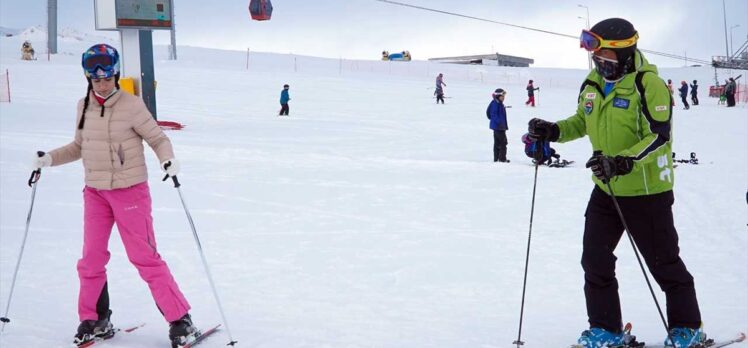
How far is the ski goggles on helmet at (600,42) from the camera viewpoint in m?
3.66

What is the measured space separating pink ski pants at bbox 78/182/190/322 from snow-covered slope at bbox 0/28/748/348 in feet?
1.09

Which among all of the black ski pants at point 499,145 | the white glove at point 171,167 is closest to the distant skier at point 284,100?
the black ski pants at point 499,145

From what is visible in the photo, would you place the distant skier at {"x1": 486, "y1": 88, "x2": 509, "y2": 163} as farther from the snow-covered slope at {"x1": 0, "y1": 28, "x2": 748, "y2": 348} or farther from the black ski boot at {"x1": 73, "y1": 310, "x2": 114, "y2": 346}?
the black ski boot at {"x1": 73, "y1": 310, "x2": 114, "y2": 346}

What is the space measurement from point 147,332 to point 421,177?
8189 millimetres

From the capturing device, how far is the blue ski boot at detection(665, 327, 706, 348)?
3.91 m

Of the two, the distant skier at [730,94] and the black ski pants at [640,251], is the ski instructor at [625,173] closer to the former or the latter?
the black ski pants at [640,251]

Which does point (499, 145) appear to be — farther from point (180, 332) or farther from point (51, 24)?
point (51, 24)

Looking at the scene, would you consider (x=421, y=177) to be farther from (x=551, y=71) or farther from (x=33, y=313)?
(x=551, y=71)

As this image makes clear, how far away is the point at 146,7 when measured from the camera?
63.7 feet

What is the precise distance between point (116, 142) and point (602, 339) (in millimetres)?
2789

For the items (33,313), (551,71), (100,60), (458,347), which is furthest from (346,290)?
(551,71)

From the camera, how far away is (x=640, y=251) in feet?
12.8

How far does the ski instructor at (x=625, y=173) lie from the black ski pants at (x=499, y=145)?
35.3ft

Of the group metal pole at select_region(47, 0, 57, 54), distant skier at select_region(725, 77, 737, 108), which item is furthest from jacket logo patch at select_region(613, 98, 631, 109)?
metal pole at select_region(47, 0, 57, 54)
